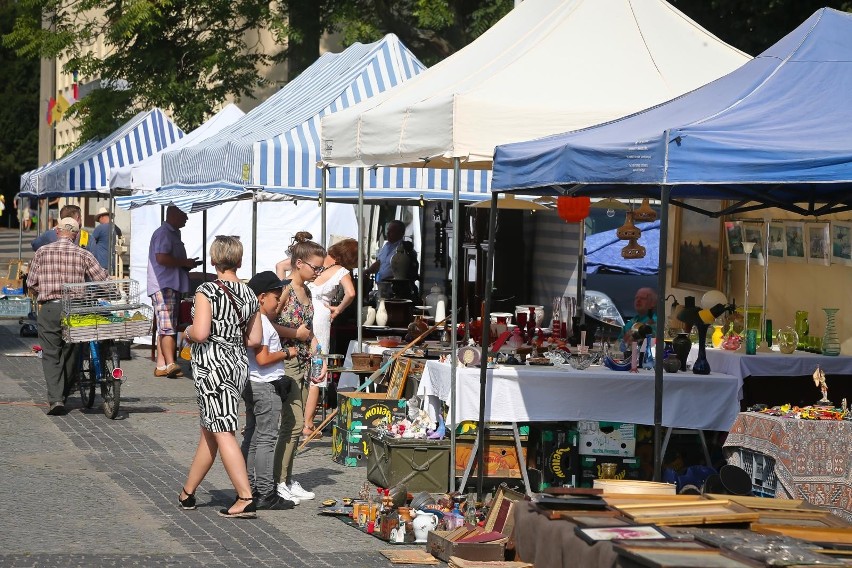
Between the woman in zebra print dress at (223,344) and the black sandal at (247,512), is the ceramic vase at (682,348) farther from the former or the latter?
the black sandal at (247,512)

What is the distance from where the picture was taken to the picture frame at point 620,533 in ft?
18.6

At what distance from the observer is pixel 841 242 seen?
11797mm

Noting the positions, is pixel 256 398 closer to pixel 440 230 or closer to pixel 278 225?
pixel 440 230

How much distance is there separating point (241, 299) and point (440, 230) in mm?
13252

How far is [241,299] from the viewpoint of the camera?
8.99 m

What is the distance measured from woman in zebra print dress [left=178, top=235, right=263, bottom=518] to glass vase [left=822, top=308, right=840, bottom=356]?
176 inches

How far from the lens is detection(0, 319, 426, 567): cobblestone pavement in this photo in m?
8.22

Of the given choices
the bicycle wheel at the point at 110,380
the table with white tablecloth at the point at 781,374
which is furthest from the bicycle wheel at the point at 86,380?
the table with white tablecloth at the point at 781,374

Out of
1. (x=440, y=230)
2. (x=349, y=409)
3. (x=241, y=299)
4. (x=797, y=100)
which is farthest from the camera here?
(x=440, y=230)

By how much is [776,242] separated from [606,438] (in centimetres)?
364

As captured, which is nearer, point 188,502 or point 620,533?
point 620,533


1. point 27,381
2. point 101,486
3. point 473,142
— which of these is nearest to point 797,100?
point 473,142

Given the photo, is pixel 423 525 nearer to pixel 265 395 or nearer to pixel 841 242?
pixel 265 395

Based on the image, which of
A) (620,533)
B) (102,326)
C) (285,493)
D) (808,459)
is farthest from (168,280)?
(620,533)
